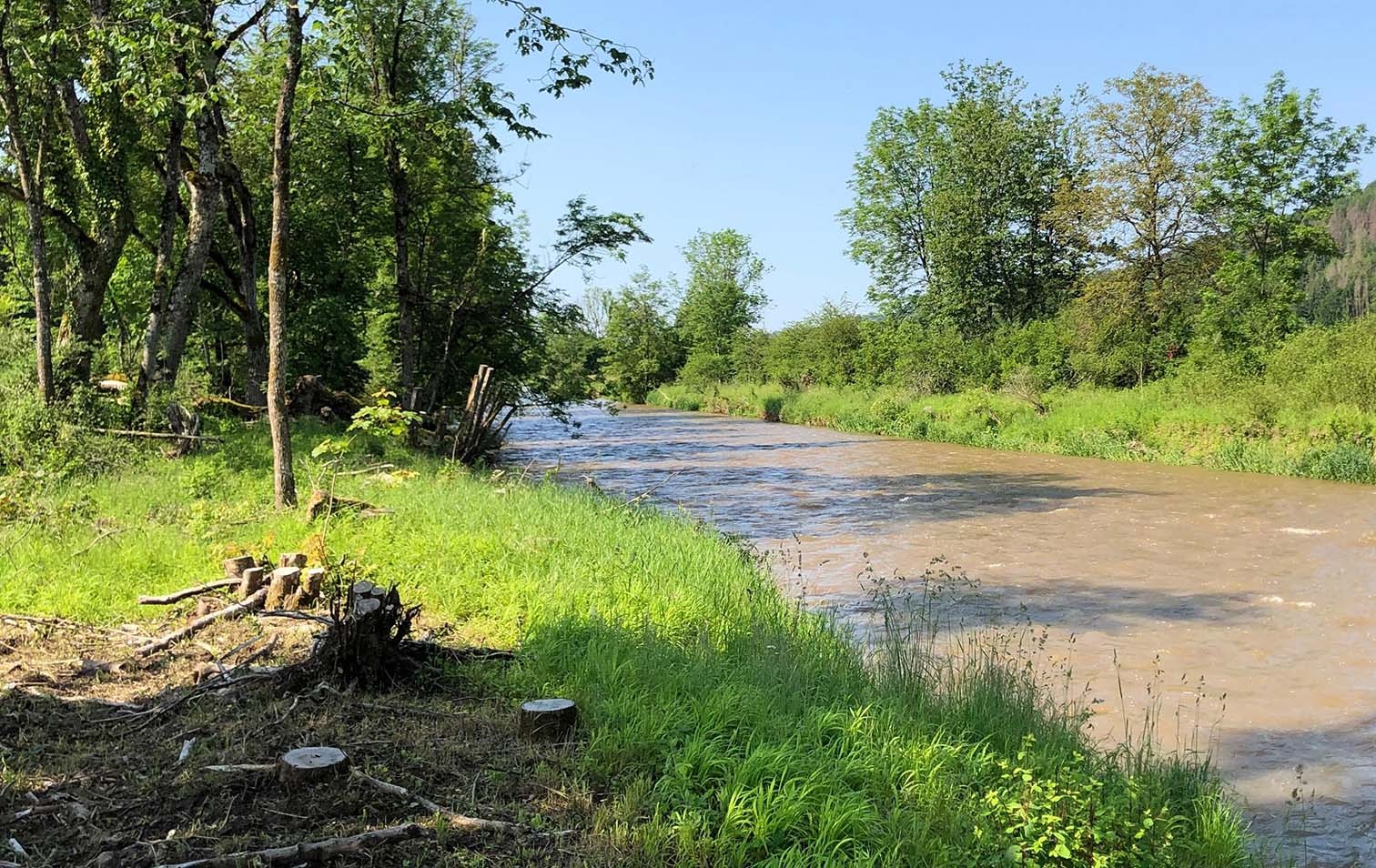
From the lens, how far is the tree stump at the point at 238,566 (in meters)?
7.31

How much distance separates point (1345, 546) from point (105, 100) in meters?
19.1

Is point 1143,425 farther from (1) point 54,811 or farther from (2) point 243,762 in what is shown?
(1) point 54,811

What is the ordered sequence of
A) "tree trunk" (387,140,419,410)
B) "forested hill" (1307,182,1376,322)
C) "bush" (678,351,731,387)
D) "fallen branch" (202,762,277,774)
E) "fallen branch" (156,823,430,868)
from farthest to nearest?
"forested hill" (1307,182,1376,322)
"bush" (678,351,731,387)
"tree trunk" (387,140,419,410)
"fallen branch" (202,762,277,774)
"fallen branch" (156,823,430,868)

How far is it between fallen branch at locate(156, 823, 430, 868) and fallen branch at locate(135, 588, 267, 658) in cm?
305

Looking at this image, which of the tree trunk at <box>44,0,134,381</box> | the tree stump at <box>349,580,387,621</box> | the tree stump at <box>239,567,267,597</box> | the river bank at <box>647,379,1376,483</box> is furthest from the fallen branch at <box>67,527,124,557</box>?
the river bank at <box>647,379,1376,483</box>

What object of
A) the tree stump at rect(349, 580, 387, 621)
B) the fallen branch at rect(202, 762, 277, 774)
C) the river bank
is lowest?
the fallen branch at rect(202, 762, 277, 774)

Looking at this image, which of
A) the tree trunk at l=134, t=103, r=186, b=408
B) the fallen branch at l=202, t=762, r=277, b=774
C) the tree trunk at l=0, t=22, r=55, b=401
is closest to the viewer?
the fallen branch at l=202, t=762, r=277, b=774

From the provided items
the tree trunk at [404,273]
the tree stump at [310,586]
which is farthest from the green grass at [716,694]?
the tree trunk at [404,273]

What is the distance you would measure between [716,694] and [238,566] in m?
4.32

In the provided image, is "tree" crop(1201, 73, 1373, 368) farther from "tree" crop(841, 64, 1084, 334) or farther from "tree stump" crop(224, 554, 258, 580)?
"tree stump" crop(224, 554, 258, 580)

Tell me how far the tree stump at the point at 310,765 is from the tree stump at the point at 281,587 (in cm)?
311

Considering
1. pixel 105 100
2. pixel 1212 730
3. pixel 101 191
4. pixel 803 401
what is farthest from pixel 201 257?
pixel 803 401

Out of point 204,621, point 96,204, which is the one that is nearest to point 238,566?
point 204,621

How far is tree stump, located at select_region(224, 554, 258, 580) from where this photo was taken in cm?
731
